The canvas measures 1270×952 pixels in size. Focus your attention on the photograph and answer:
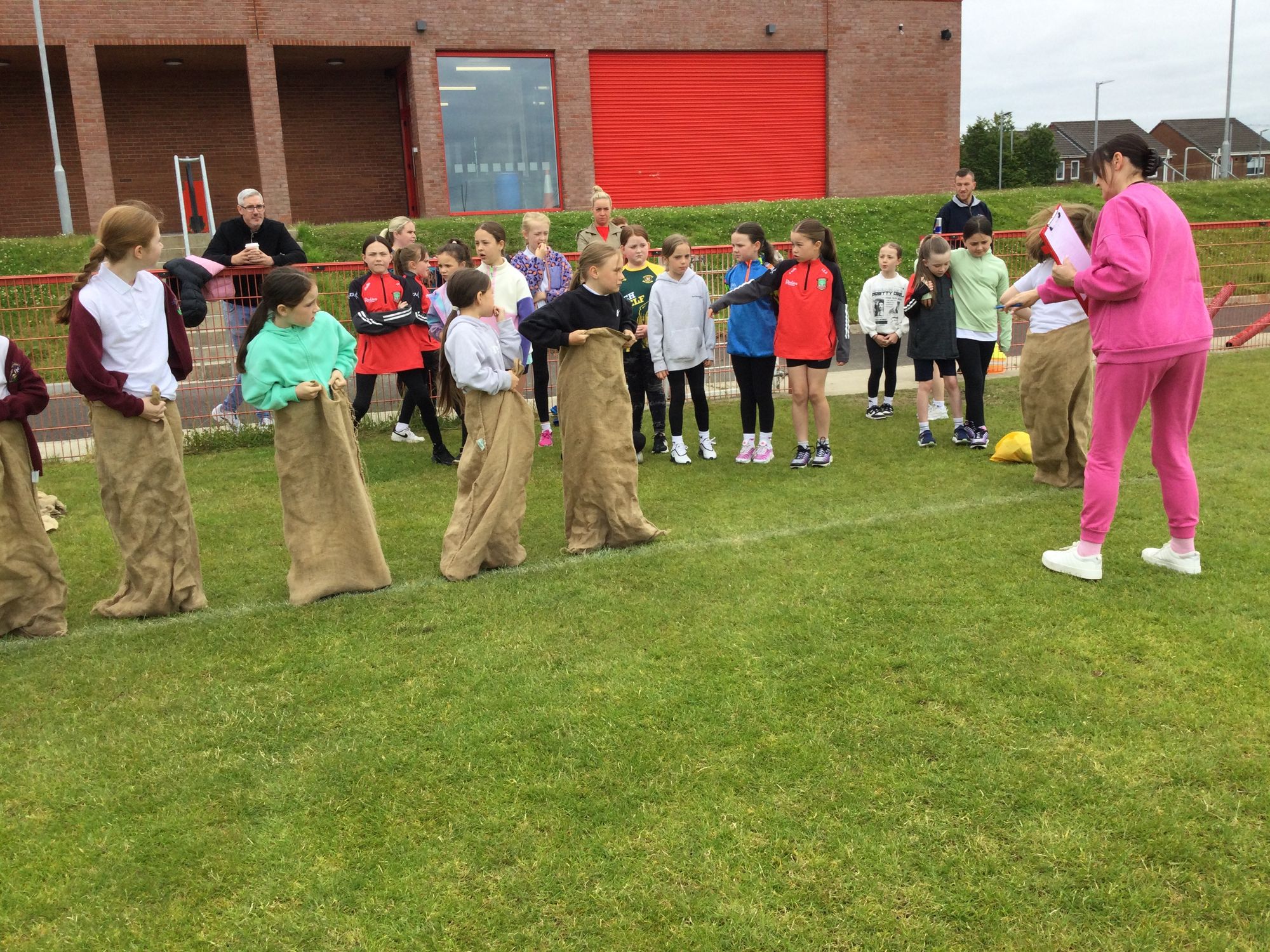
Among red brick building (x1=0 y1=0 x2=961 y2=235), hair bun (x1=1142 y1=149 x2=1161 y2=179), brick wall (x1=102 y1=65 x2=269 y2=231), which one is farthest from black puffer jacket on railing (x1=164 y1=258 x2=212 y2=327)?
brick wall (x1=102 y1=65 x2=269 y2=231)

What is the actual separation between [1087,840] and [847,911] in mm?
847

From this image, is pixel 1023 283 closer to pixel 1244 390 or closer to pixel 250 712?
pixel 1244 390

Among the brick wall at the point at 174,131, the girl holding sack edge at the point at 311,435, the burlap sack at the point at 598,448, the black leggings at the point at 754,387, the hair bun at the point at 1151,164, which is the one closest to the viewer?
the hair bun at the point at 1151,164

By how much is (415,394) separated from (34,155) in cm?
2006

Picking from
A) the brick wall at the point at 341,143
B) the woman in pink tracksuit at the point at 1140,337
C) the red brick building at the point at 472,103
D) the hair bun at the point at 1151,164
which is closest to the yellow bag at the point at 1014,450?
the woman in pink tracksuit at the point at 1140,337

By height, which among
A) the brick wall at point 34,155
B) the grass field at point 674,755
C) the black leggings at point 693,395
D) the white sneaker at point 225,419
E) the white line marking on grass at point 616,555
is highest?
the brick wall at point 34,155

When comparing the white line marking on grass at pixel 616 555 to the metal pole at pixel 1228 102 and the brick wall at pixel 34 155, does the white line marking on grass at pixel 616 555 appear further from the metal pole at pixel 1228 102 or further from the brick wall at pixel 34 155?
the metal pole at pixel 1228 102

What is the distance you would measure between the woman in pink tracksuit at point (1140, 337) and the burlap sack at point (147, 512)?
4.68 m

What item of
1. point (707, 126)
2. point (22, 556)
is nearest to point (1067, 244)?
point (22, 556)

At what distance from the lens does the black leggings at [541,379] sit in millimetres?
8750

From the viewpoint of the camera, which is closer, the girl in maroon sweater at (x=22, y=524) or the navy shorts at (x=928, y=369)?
the girl in maroon sweater at (x=22, y=524)

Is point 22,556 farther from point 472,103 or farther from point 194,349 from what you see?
point 472,103

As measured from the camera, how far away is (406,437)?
9.83 m

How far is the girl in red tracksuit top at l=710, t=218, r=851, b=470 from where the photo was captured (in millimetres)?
7871
